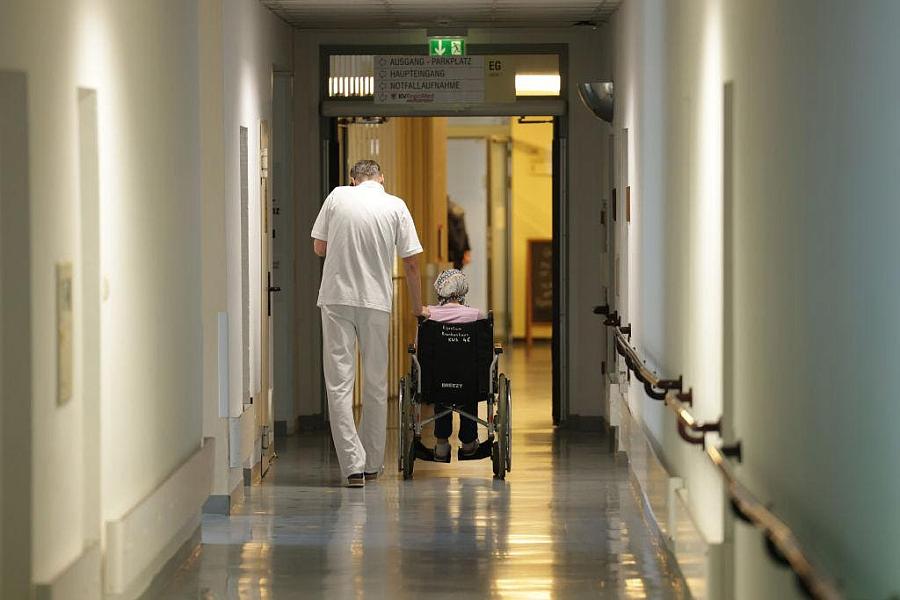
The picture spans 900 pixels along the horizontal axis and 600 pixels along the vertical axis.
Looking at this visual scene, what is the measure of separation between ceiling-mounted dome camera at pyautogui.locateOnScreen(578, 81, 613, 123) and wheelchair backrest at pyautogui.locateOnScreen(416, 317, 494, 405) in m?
1.81

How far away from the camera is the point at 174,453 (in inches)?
236

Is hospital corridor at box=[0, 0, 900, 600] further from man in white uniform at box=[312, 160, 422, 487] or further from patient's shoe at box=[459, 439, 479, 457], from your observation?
patient's shoe at box=[459, 439, 479, 457]

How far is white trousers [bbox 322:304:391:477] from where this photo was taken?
789 centimetres

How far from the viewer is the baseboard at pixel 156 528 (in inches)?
183

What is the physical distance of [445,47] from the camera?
32.8ft

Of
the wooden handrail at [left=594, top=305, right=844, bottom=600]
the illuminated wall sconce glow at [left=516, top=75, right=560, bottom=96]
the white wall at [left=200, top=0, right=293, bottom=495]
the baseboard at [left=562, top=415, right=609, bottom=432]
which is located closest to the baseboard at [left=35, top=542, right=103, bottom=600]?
the wooden handrail at [left=594, top=305, right=844, bottom=600]

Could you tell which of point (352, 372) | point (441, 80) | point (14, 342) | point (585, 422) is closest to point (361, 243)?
point (352, 372)

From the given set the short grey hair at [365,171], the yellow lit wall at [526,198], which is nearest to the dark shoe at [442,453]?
the short grey hair at [365,171]

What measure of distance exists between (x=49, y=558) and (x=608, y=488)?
425 cm

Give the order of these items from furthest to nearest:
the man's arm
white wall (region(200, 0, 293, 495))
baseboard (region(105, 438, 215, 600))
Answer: the man's arm < white wall (region(200, 0, 293, 495)) < baseboard (region(105, 438, 215, 600))

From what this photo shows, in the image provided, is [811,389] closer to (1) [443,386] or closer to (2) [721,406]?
(2) [721,406]

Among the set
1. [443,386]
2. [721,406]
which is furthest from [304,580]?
[443,386]

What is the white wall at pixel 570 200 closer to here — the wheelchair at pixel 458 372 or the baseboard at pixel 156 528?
the wheelchair at pixel 458 372

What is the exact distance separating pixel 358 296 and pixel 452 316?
20.3 inches
